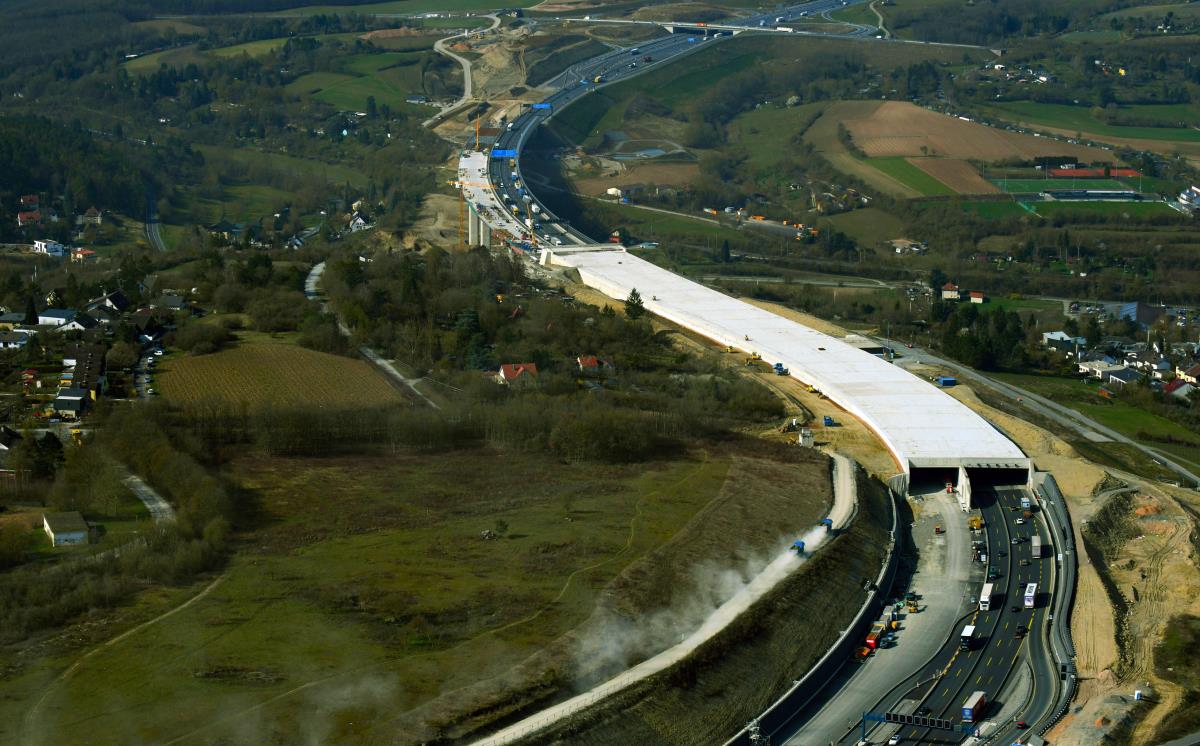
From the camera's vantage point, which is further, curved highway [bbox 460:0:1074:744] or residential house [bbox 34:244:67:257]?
residential house [bbox 34:244:67:257]

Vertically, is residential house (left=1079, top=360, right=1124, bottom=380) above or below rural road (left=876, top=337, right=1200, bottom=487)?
below

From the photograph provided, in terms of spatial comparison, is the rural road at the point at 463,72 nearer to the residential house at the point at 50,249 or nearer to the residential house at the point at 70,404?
the residential house at the point at 50,249

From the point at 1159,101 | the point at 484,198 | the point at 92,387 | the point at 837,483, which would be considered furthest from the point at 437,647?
the point at 1159,101

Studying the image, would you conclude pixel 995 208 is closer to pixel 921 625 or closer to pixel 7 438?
pixel 921 625

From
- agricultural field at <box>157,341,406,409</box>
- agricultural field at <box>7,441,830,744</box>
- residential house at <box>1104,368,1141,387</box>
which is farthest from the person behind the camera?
residential house at <box>1104,368,1141,387</box>

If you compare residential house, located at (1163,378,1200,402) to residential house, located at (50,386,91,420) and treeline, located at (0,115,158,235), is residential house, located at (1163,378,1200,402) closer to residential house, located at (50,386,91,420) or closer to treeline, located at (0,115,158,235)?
residential house, located at (50,386,91,420)

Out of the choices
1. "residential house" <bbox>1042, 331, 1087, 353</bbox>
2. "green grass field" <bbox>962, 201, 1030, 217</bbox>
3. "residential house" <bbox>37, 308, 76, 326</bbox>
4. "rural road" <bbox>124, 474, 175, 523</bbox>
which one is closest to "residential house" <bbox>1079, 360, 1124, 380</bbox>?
"residential house" <bbox>1042, 331, 1087, 353</bbox>

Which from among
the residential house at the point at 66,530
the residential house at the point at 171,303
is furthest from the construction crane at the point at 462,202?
the residential house at the point at 66,530

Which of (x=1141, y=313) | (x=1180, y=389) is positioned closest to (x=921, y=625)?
(x=1180, y=389)
